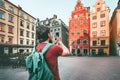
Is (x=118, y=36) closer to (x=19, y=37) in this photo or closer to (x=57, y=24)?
(x=57, y=24)

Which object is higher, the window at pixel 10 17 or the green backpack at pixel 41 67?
the window at pixel 10 17

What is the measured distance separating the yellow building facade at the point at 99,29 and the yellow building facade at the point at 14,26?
18.4m

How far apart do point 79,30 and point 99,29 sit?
19.4ft

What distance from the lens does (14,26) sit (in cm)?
3231

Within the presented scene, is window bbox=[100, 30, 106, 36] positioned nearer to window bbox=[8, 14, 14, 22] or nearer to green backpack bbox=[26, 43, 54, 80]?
window bbox=[8, 14, 14, 22]

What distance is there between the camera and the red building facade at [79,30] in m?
38.1

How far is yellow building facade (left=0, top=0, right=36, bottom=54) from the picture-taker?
28278 mm

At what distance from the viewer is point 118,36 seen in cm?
3027

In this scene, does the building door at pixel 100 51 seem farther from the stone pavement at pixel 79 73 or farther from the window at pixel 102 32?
the stone pavement at pixel 79 73

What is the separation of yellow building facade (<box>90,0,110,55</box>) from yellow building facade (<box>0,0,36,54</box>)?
18.4m

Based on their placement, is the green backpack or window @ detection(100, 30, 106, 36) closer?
the green backpack

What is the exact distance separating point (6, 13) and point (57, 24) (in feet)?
63.5

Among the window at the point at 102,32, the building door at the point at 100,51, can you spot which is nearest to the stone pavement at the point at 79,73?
the building door at the point at 100,51

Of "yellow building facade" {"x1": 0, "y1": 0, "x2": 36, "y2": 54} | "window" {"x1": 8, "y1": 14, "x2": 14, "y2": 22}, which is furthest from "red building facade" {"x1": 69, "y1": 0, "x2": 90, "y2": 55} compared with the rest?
"window" {"x1": 8, "y1": 14, "x2": 14, "y2": 22}
